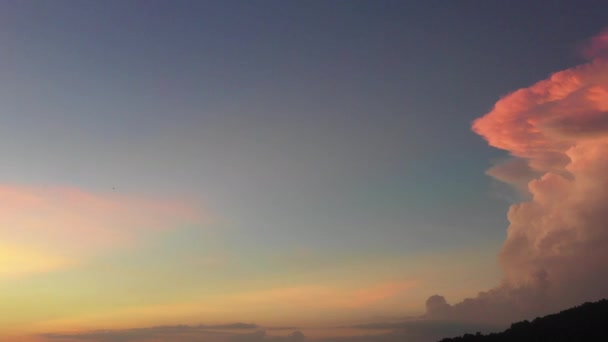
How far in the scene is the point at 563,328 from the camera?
139 meters

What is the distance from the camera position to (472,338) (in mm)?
157250

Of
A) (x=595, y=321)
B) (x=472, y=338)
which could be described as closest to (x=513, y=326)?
(x=472, y=338)

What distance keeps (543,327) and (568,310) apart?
524 inches

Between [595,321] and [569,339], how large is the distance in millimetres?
9399

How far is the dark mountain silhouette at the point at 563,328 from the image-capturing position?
425 feet

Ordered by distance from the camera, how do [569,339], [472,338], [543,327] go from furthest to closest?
[472,338] → [543,327] → [569,339]

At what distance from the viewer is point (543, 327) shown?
147375 millimetres

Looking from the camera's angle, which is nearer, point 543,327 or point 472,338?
point 543,327

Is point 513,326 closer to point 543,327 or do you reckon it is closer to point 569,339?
point 543,327

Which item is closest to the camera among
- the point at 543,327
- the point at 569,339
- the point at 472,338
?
the point at 569,339

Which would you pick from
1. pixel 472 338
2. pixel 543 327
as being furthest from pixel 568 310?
pixel 472 338

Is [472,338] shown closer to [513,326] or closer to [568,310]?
[513,326]

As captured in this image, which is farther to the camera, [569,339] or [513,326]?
[513,326]

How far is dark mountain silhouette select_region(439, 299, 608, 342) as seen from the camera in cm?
12954
